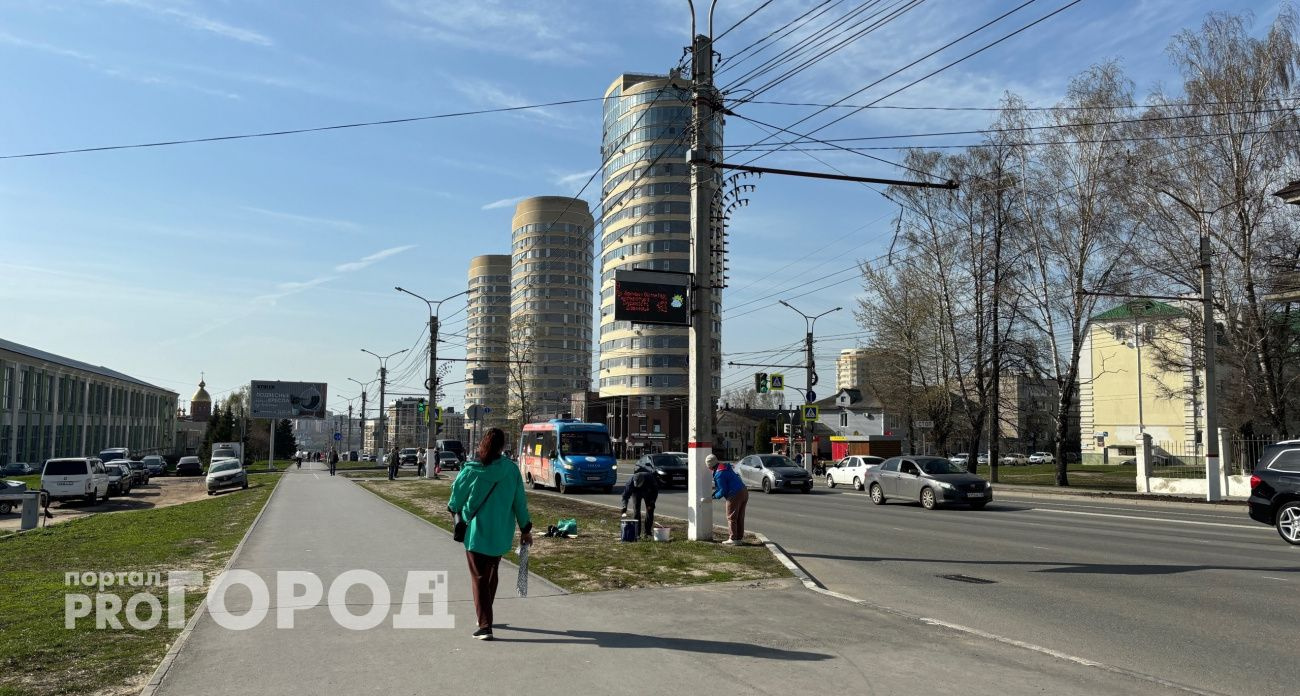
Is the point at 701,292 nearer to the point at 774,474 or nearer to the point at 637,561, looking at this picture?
the point at 637,561

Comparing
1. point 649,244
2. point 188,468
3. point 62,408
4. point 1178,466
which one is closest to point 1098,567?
point 1178,466

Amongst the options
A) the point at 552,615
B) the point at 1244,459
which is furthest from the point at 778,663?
the point at 1244,459

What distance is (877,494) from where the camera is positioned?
92.1 ft

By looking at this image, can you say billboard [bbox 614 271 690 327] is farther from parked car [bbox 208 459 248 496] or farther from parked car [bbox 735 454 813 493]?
parked car [bbox 208 459 248 496]

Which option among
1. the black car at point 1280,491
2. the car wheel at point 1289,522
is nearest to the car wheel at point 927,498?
the black car at point 1280,491

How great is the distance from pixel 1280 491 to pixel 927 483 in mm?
10415

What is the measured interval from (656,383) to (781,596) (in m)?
93.5

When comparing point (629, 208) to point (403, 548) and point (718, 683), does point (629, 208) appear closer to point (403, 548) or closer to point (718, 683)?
point (403, 548)

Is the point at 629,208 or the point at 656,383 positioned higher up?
the point at 629,208

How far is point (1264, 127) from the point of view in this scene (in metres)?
30.8

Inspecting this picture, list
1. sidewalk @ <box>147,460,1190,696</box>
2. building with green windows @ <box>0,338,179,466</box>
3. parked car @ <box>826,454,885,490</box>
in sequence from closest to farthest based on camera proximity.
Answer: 1. sidewalk @ <box>147,460,1190,696</box>
2. parked car @ <box>826,454,885,490</box>
3. building with green windows @ <box>0,338,179,466</box>

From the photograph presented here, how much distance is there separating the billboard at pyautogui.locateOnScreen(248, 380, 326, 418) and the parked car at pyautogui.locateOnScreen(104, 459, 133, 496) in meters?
31.2

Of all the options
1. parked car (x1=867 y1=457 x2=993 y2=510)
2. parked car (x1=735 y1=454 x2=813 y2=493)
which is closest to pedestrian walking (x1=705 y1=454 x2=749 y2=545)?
parked car (x1=867 y1=457 x2=993 y2=510)

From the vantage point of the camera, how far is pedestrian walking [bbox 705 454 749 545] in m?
14.7
